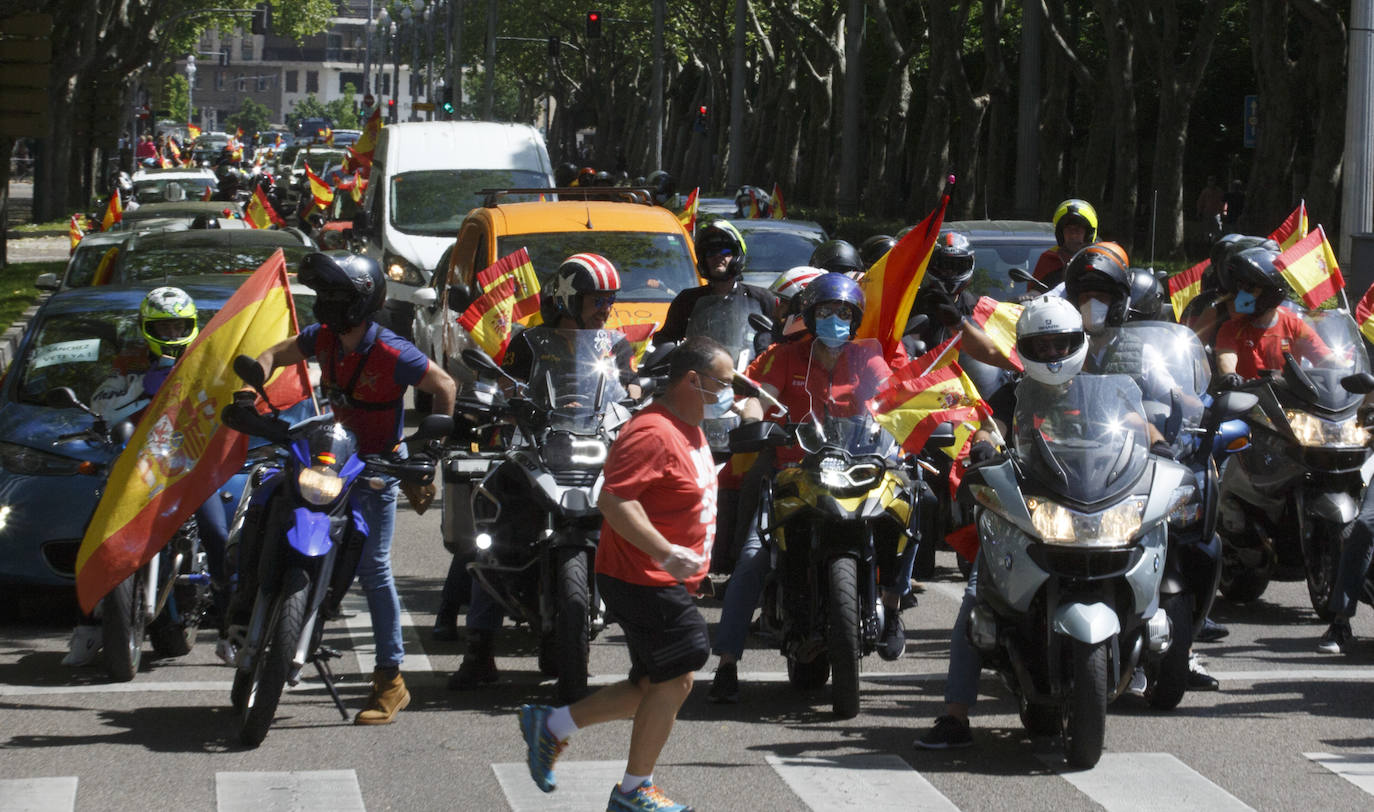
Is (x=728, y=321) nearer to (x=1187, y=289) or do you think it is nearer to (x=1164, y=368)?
(x=1164, y=368)

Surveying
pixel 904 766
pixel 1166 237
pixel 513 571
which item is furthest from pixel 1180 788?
pixel 1166 237

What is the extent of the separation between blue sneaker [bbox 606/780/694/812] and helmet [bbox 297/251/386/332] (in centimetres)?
224

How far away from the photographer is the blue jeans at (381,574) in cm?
753

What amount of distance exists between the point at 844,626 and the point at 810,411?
94 centimetres

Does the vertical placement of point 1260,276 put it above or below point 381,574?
above

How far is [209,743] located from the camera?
23.7 ft

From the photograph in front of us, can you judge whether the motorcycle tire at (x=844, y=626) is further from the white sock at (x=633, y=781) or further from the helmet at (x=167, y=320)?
the helmet at (x=167, y=320)

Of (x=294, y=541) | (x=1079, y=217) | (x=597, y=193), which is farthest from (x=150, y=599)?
(x=597, y=193)

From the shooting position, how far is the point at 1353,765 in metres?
7.11

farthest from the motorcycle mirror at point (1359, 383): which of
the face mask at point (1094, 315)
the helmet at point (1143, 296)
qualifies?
the face mask at point (1094, 315)

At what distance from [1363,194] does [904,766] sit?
11.1 meters

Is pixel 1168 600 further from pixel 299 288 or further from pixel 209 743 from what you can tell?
pixel 299 288

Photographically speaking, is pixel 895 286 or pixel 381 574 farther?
pixel 895 286

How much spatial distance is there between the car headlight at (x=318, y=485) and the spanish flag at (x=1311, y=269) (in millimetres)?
4786
